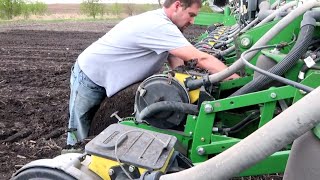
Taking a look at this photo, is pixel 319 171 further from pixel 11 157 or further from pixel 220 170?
pixel 11 157

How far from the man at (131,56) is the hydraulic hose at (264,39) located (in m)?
0.32

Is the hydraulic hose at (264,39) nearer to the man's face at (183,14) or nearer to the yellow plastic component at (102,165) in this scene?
the man's face at (183,14)

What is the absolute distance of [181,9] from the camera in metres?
3.65

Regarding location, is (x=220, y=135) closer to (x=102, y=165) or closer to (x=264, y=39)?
(x=264, y=39)

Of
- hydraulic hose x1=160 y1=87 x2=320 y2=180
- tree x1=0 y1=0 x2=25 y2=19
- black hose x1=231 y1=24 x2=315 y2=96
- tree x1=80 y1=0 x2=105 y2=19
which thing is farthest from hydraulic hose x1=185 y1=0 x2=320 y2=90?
tree x1=80 y1=0 x2=105 y2=19

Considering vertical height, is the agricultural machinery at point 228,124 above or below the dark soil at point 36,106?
above

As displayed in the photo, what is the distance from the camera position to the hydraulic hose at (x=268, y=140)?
4.73 ft

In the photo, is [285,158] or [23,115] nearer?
[285,158]

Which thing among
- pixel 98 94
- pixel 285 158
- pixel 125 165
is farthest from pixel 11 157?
pixel 285 158

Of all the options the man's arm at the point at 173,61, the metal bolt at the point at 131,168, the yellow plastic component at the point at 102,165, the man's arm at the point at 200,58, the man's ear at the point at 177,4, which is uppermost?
the man's ear at the point at 177,4

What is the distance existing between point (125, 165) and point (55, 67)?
28.8 feet

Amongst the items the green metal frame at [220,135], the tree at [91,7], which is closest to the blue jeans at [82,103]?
the green metal frame at [220,135]

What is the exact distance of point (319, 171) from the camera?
5.32 feet

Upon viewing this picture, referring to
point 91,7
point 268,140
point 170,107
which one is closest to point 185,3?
point 170,107
